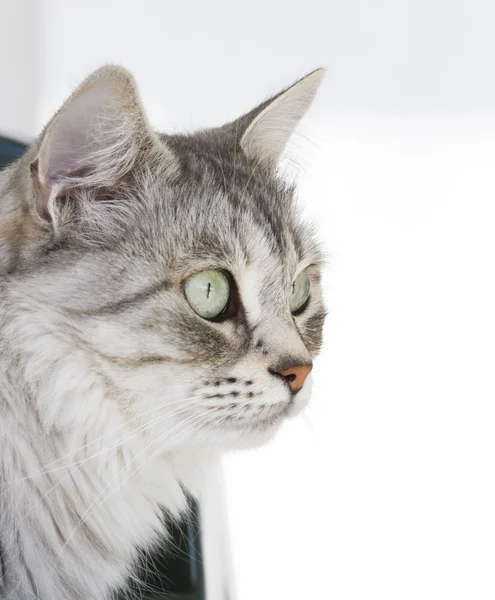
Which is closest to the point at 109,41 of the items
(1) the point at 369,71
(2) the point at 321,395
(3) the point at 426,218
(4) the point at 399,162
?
(1) the point at 369,71

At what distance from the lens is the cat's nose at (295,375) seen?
1039 millimetres

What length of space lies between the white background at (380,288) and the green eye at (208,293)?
0.91 m

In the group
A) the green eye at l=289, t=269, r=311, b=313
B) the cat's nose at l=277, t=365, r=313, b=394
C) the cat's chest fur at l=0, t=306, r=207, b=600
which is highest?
the green eye at l=289, t=269, r=311, b=313

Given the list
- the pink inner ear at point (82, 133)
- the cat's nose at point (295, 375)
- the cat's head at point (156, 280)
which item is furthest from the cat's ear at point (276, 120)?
the cat's nose at point (295, 375)

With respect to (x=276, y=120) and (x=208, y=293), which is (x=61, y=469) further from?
(x=276, y=120)

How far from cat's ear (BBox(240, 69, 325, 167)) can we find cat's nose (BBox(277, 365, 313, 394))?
1.46ft

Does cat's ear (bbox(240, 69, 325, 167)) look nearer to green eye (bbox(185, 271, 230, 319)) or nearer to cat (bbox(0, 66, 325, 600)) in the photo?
→ cat (bbox(0, 66, 325, 600))

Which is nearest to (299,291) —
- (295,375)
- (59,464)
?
(295,375)

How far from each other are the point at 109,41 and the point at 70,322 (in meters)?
→ 1.41

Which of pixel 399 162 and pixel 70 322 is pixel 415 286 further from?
pixel 70 322

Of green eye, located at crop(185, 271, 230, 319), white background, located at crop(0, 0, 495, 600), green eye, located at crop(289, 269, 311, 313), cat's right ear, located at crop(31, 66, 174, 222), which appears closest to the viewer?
cat's right ear, located at crop(31, 66, 174, 222)

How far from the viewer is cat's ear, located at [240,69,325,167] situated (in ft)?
4.11

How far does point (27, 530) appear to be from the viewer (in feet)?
3.39

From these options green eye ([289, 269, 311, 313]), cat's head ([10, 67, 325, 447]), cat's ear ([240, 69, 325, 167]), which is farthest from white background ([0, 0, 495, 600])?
cat's head ([10, 67, 325, 447])
